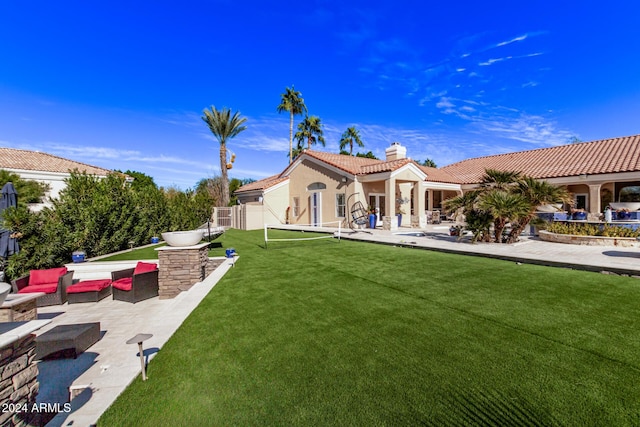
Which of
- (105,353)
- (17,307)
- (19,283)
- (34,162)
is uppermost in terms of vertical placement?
(34,162)

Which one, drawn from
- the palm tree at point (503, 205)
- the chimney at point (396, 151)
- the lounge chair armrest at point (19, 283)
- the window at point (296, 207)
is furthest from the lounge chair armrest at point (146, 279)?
the chimney at point (396, 151)

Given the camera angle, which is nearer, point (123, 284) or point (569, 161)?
point (123, 284)

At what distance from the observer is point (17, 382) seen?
2705mm

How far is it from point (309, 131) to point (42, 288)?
141 feet

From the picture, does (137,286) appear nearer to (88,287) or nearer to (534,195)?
(88,287)

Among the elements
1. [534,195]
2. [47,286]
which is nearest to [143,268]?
[47,286]

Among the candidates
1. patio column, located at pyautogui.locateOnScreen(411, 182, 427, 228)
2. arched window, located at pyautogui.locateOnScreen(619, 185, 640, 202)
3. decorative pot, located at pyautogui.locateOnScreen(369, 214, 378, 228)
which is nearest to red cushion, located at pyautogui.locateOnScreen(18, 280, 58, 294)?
decorative pot, located at pyautogui.locateOnScreen(369, 214, 378, 228)

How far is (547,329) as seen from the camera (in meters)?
4.47

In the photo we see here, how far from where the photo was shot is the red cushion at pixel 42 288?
765 cm

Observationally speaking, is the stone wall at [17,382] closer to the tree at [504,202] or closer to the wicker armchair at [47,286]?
the wicker armchair at [47,286]

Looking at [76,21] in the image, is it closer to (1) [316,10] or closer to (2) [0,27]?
(2) [0,27]

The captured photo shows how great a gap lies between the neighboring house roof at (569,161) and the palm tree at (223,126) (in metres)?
22.7

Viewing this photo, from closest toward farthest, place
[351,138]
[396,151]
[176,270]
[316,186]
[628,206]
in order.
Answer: [176,270]
[628,206]
[396,151]
[316,186]
[351,138]

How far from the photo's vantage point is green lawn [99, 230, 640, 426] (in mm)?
2797
